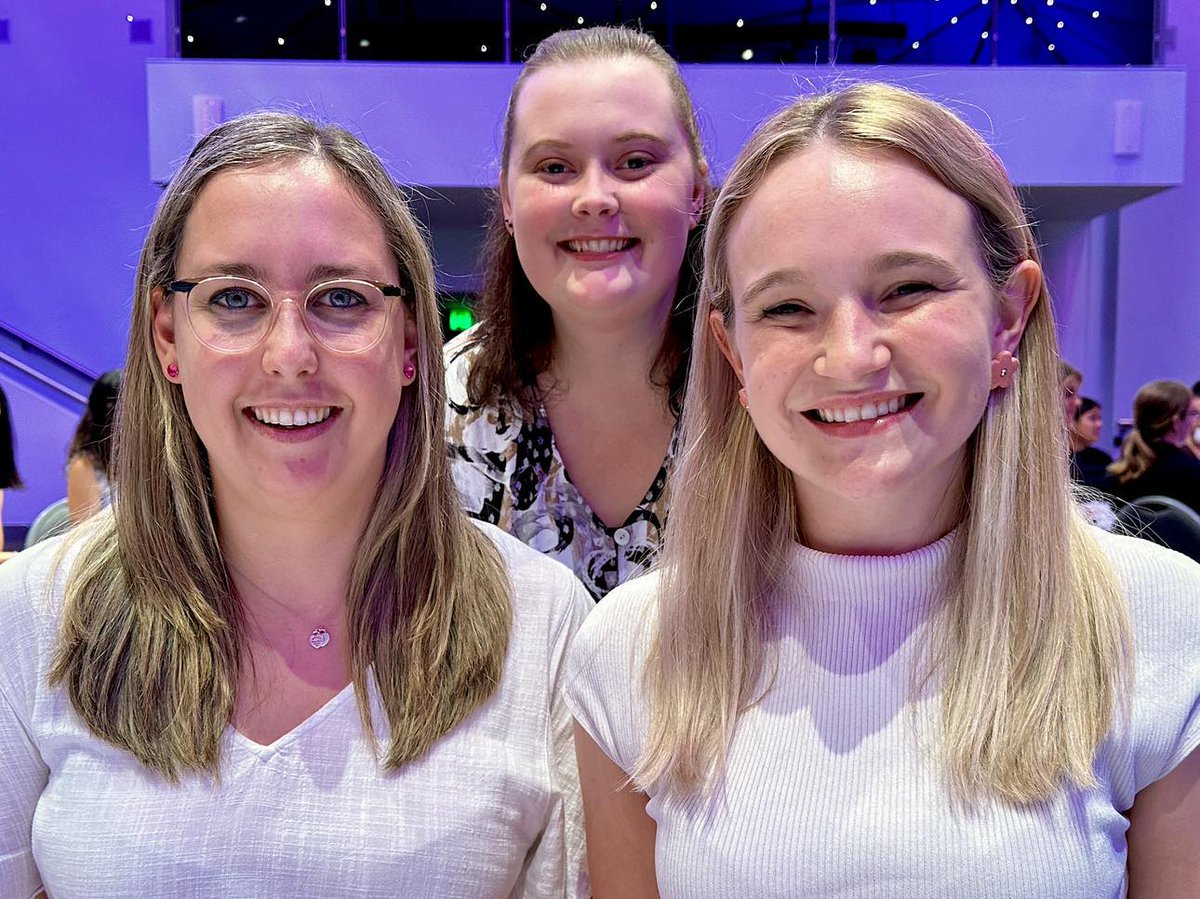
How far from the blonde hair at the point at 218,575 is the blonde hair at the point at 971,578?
0.32 meters

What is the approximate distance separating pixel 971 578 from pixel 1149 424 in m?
4.35

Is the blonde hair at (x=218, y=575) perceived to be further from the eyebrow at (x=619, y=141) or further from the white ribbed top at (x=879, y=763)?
the eyebrow at (x=619, y=141)

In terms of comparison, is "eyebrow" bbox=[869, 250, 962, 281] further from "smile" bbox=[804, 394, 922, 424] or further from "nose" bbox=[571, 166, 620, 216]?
"nose" bbox=[571, 166, 620, 216]

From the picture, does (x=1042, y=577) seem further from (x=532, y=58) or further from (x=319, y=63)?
(x=319, y=63)

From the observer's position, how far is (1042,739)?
1309 millimetres

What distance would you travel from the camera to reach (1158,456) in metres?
5.20

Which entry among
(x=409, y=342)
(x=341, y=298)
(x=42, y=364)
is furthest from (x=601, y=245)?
(x=42, y=364)

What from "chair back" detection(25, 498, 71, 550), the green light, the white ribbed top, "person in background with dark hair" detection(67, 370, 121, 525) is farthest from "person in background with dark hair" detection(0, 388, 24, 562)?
the green light

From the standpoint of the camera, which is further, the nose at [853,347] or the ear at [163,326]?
the ear at [163,326]

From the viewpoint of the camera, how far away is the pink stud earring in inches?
54.6

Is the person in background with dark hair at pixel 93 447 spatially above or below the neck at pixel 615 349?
below

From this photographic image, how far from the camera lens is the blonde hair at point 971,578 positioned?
1.33m

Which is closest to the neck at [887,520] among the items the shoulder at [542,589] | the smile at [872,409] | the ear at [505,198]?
the smile at [872,409]

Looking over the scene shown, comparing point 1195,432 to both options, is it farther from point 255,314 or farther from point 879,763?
point 255,314
